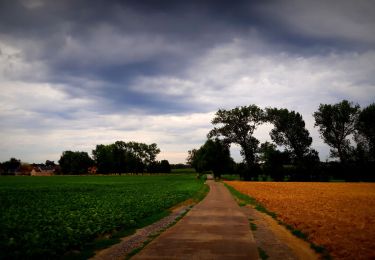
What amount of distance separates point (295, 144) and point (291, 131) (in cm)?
402

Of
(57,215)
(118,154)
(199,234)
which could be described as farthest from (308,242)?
(118,154)

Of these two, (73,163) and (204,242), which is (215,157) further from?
(73,163)

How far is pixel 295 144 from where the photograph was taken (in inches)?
3445

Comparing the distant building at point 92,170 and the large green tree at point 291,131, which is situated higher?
the large green tree at point 291,131

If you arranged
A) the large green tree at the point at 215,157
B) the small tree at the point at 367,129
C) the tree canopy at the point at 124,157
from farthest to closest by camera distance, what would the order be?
the tree canopy at the point at 124,157 → the large green tree at the point at 215,157 → the small tree at the point at 367,129

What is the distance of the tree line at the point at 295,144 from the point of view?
77.8 meters

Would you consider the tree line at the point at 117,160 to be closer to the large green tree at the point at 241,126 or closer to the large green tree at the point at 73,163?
the large green tree at the point at 73,163

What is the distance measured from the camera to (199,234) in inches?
504

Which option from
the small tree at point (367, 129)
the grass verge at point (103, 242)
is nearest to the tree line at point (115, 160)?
the small tree at point (367, 129)

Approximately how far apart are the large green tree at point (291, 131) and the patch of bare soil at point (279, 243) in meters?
75.6

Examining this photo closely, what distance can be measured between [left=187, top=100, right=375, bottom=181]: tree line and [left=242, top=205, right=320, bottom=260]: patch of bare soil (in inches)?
2826

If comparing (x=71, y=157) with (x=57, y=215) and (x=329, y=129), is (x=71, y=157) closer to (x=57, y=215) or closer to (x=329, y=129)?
(x=329, y=129)

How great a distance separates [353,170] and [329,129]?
476 inches

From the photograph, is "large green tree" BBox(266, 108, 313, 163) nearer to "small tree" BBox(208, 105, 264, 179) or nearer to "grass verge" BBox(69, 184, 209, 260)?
"small tree" BBox(208, 105, 264, 179)
